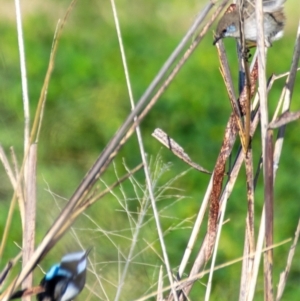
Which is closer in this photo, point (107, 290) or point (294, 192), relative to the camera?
point (107, 290)

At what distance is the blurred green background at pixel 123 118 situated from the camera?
2.27 m

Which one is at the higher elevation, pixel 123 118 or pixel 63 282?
pixel 63 282

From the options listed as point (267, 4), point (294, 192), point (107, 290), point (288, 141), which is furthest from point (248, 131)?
point (288, 141)

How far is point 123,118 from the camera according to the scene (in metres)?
4.50

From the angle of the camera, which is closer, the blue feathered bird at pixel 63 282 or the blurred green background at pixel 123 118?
the blue feathered bird at pixel 63 282

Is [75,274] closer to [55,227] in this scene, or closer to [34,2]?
[55,227]

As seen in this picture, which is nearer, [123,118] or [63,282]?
[63,282]

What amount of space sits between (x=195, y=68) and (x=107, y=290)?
163 inches

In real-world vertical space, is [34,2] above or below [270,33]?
below

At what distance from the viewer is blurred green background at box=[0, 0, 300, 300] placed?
7.45 ft

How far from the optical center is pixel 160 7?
7.56m

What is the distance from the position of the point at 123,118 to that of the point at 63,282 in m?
3.26

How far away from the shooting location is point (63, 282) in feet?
4.14

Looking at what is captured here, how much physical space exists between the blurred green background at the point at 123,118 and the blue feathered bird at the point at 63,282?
31 centimetres
